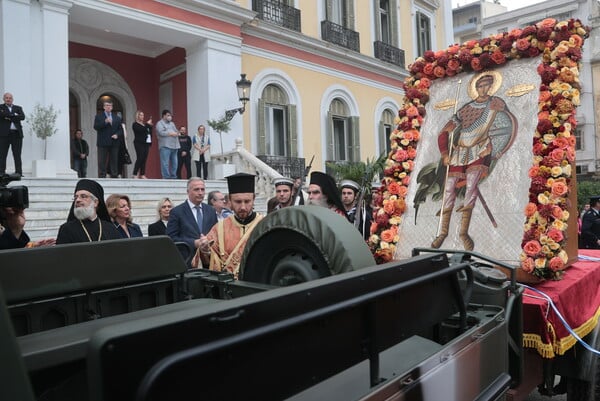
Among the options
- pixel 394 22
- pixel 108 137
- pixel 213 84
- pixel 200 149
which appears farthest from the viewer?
pixel 394 22

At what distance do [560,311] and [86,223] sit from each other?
12.8ft

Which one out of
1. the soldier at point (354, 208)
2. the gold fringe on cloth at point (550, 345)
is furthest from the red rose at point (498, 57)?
the soldier at point (354, 208)

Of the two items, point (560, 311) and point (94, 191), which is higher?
point (94, 191)

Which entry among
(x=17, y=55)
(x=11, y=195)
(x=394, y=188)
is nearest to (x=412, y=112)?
(x=394, y=188)

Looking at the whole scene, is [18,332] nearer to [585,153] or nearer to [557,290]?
[557,290]


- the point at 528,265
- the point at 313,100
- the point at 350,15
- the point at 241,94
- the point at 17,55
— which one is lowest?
the point at 528,265

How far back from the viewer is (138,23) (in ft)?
43.4

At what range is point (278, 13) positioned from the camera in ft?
55.9

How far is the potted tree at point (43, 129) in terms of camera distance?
10.8m

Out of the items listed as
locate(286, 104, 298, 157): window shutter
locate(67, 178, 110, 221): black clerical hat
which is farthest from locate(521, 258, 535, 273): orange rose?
locate(286, 104, 298, 157): window shutter

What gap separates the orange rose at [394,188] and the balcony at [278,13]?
1270cm

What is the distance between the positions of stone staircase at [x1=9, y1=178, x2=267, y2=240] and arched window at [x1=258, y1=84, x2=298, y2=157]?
199 inches

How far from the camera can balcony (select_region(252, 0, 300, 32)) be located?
1638 centimetres

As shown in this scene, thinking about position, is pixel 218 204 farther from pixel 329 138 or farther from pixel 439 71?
pixel 329 138
